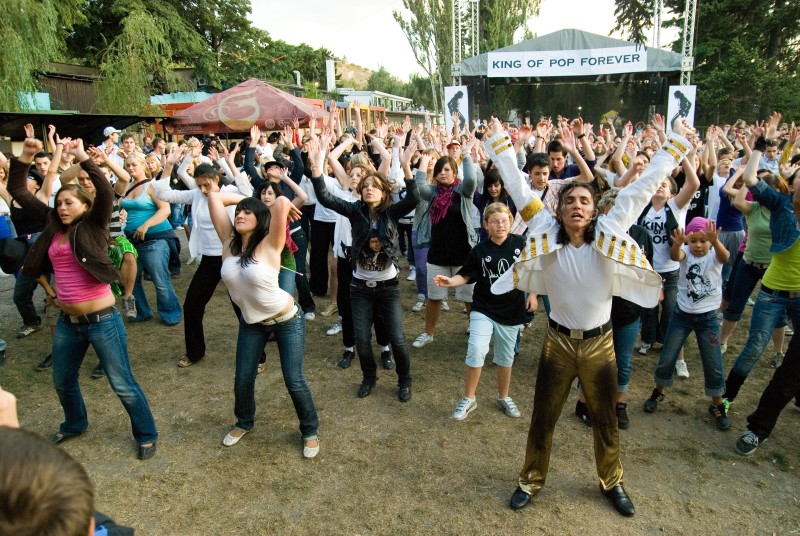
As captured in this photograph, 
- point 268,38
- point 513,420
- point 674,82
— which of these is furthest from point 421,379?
point 268,38

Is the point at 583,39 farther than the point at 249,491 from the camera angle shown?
Yes

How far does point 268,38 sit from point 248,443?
42760 mm

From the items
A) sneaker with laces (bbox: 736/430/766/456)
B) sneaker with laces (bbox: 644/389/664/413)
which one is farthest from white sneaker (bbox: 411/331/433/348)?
sneaker with laces (bbox: 736/430/766/456)

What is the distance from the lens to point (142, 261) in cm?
639

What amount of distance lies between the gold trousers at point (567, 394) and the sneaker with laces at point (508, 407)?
1013 millimetres

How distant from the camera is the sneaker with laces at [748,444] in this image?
367cm

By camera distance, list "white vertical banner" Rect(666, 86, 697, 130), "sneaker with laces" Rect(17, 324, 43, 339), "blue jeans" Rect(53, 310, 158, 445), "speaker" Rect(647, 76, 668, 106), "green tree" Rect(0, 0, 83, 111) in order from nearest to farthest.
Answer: "blue jeans" Rect(53, 310, 158, 445) → "sneaker with laces" Rect(17, 324, 43, 339) → "green tree" Rect(0, 0, 83, 111) → "white vertical banner" Rect(666, 86, 697, 130) → "speaker" Rect(647, 76, 668, 106)

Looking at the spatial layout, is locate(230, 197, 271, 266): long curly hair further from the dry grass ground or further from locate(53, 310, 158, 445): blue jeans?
the dry grass ground

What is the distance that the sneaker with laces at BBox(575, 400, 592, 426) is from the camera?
413 centimetres

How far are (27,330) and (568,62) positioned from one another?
17.2 metres

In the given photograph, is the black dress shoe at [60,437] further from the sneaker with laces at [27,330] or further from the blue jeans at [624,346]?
the blue jeans at [624,346]

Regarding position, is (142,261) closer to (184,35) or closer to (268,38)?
(184,35)

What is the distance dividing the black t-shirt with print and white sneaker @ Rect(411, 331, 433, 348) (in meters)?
1.56

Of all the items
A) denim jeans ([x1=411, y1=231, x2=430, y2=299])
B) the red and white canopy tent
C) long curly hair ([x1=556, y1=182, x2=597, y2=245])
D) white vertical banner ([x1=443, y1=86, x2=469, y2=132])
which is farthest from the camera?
white vertical banner ([x1=443, y1=86, x2=469, y2=132])
